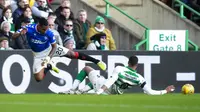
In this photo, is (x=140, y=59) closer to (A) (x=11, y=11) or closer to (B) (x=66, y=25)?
(B) (x=66, y=25)

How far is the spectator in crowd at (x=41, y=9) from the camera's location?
20.5 metres

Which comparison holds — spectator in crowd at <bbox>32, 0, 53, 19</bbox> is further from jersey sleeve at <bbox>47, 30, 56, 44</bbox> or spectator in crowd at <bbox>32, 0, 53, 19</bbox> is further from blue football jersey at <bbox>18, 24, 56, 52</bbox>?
jersey sleeve at <bbox>47, 30, 56, 44</bbox>

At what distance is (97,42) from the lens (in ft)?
66.7

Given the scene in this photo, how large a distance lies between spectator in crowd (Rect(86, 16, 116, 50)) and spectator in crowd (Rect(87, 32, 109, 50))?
0.17 m

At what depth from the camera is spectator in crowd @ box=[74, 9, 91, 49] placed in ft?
67.4

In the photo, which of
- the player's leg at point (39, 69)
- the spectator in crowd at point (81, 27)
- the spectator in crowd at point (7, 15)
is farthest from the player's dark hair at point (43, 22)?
the spectator in crowd at point (81, 27)

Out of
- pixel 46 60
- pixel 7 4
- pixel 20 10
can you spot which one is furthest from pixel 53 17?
pixel 46 60

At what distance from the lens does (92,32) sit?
20.5 metres

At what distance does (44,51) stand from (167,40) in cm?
376

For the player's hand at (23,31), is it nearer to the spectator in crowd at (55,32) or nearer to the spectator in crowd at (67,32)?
the spectator in crowd at (55,32)

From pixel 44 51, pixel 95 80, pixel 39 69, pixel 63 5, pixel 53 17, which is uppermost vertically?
pixel 63 5

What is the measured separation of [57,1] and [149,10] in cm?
286

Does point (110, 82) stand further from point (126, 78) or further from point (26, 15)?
point (26, 15)

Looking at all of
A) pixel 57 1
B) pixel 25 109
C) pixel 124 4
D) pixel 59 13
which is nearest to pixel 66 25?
pixel 59 13
